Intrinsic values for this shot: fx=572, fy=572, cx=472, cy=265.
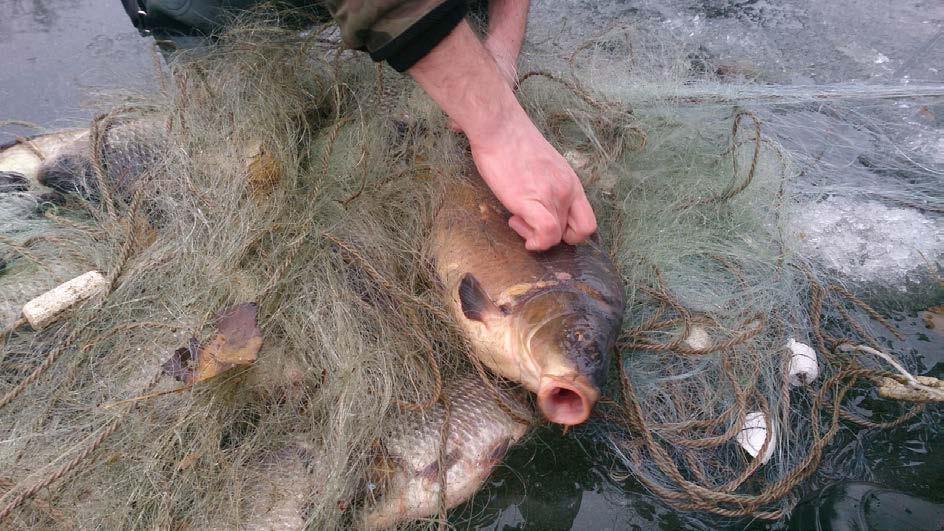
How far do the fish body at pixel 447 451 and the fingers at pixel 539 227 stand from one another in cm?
52

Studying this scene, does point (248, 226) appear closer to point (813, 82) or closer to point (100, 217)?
point (100, 217)

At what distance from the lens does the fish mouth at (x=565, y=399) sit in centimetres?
157

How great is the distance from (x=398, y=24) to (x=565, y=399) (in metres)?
1.17

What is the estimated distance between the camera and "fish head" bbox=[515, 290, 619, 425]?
160cm

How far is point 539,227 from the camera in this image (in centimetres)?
188

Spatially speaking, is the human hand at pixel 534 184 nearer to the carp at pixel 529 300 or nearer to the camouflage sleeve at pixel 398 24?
the carp at pixel 529 300

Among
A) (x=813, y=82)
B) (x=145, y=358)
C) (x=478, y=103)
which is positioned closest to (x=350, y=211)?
(x=478, y=103)

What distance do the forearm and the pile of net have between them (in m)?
0.44

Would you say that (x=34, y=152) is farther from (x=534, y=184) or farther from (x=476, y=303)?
(x=534, y=184)

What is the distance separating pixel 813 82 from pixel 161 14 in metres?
3.87

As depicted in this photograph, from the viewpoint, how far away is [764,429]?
77.5 inches

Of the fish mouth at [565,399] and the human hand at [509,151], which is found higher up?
the human hand at [509,151]

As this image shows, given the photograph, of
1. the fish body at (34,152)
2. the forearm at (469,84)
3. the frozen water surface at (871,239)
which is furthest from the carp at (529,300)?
the fish body at (34,152)

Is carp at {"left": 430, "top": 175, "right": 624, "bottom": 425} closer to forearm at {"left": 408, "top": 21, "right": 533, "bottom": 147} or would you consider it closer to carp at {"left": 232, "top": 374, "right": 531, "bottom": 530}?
carp at {"left": 232, "top": 374, "right": 531, "bottom": 530}
